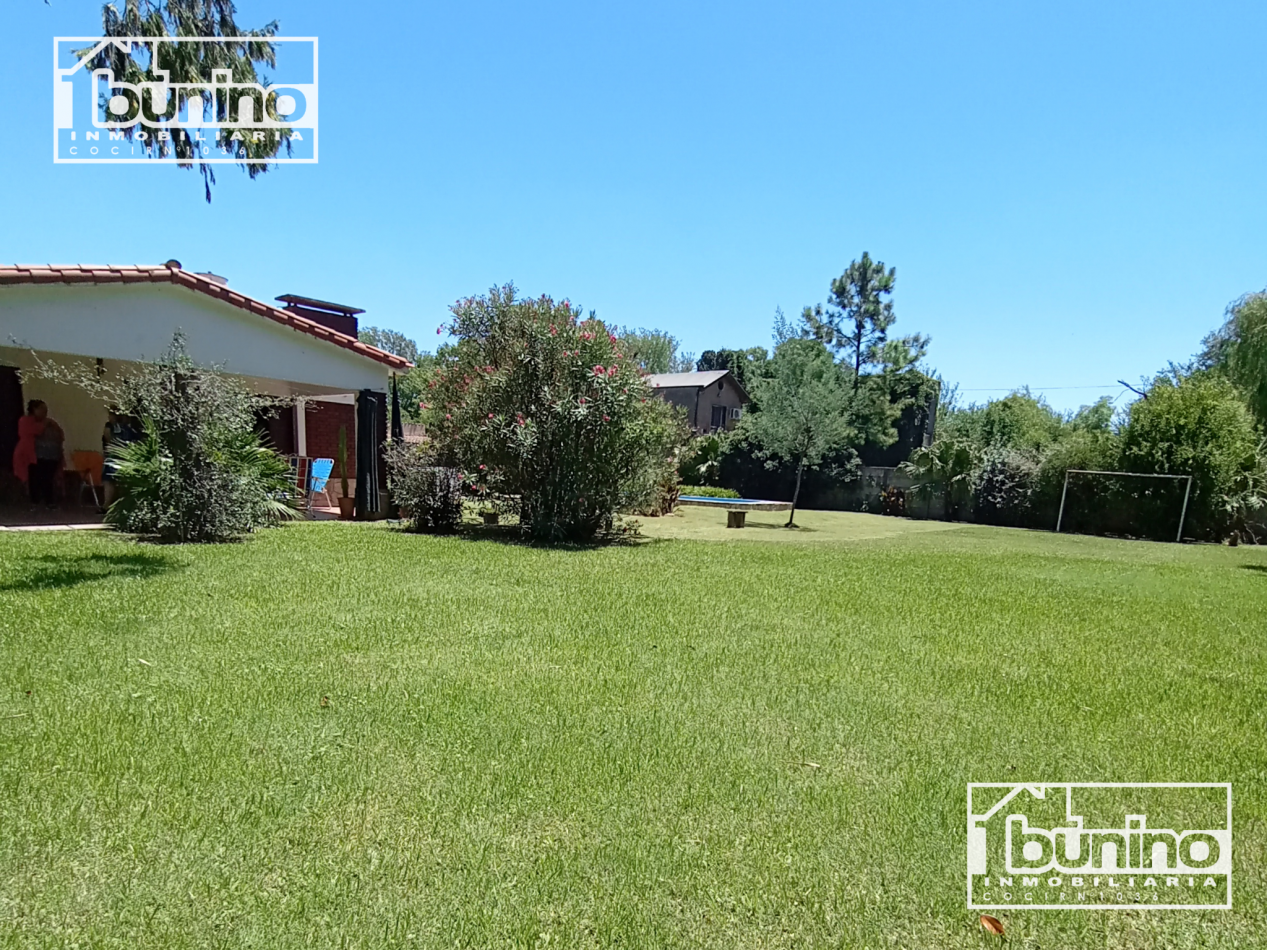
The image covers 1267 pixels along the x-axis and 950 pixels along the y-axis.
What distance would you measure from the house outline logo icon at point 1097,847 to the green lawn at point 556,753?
90mm

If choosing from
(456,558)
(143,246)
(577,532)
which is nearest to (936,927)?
(456,558)

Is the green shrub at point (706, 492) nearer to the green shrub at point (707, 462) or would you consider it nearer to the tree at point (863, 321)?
the green shrub at point (707, 462)

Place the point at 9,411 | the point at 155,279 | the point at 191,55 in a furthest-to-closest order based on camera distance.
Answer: the point at 9,411, the point at 155,279, the point at 191,55

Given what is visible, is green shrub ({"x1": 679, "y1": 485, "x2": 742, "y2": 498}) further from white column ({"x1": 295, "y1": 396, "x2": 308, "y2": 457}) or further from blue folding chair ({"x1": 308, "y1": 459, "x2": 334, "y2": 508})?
blue folding chair ({"x1": 308, "y1": 459, "x2": 334, "y2": 508})

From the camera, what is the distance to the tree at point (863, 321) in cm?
4388

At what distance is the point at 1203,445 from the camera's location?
20.4 m

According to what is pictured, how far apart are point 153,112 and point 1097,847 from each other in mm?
10873

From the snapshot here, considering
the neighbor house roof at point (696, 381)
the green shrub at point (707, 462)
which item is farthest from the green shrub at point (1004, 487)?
the neighbor house roof at point (696, 381)

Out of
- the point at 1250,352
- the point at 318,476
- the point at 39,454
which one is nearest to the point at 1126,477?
the point at 1250,352

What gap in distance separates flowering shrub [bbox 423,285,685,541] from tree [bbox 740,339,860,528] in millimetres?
10040

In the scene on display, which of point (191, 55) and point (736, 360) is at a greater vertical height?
point (736, 360)

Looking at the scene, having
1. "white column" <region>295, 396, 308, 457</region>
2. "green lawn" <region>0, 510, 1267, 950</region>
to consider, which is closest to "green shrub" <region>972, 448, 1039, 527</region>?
"green lawn" <region>0, 510, 1267, 950</region>

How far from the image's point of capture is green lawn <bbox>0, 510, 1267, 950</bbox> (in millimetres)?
2389

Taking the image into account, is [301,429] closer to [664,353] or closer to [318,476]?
[318,476]
